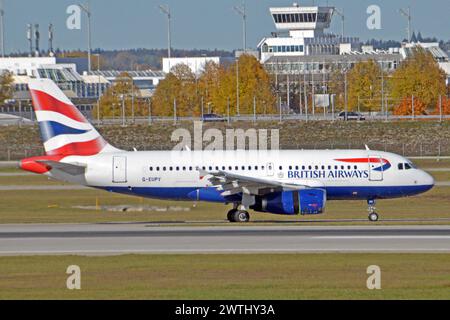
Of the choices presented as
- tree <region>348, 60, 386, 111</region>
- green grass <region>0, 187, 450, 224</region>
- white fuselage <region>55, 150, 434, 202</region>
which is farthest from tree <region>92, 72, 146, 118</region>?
white fuselage <region>55, 150, 434, 202</region>

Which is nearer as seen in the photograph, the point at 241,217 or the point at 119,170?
the point at 241,217

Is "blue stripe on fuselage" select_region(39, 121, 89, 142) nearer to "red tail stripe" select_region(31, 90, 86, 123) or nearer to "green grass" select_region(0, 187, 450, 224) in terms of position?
"red tail stripe" select_region(31, 90, 86, 123)

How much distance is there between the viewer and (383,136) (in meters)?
125

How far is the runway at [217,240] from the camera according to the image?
133 feet

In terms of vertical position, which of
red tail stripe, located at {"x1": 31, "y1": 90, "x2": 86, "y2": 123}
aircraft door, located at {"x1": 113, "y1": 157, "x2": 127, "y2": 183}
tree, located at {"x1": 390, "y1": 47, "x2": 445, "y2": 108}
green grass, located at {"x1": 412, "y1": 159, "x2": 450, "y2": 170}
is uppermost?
tree, located at {"x1": 390, "y1": 47, "x2": 445, "y2": 108}

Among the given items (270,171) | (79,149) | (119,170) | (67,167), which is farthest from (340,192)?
(67,167)

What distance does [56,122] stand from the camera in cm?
5391

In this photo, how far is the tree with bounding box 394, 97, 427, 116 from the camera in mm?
157125

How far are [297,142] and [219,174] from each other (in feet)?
233

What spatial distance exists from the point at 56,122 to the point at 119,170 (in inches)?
144

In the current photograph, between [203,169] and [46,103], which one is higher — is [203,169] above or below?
below

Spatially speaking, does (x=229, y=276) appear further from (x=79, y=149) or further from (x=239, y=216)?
(x=79, y=149)

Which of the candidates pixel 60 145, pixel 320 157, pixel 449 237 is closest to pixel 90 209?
pixel 60 145

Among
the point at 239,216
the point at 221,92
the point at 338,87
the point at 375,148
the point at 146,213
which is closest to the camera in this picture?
the point at 239,216
